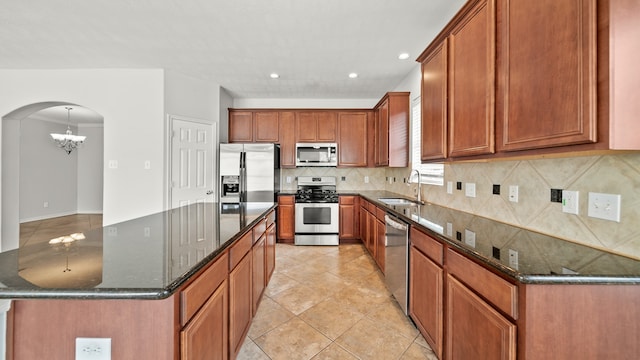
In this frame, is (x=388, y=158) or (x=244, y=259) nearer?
(x=244, y=259)

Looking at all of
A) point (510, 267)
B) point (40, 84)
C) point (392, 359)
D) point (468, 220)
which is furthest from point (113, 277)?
point (40, 84)

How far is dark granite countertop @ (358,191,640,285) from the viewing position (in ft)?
3.02

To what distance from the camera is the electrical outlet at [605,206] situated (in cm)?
115

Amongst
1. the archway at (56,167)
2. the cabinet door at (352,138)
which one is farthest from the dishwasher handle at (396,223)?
the archway at (56,167)

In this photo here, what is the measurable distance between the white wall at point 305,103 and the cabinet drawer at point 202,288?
13.2 ft

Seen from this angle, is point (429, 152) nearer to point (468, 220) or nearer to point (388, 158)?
point (468, 220)

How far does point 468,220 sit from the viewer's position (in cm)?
191

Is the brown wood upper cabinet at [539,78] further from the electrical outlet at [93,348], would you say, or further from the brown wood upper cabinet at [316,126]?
the brown wood upper cabinet at [316,126]

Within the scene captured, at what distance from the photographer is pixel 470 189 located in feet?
7.27

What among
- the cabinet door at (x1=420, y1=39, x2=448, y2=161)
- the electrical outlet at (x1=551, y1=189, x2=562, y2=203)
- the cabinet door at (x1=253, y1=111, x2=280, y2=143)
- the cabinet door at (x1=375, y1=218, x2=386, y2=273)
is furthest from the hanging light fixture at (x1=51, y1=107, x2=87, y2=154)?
the electrical outlet at (x1=551, y1=189, x2=562, y2=203)

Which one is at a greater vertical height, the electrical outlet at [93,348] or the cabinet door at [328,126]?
the cabinet door at [328,126]

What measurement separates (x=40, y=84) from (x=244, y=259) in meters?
4.45

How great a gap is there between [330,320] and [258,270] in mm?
736

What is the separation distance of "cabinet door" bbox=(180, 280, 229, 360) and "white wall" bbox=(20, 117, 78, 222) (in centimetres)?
795
